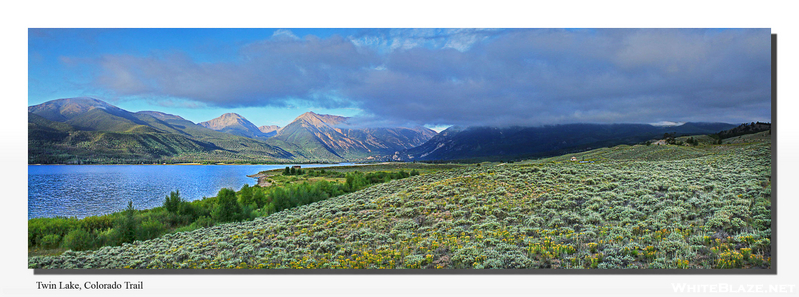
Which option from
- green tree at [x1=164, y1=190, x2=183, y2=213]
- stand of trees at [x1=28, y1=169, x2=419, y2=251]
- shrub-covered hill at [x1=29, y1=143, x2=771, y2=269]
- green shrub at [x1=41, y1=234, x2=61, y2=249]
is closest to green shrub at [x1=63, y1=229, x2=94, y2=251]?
stand of trees at [x1=28, y1=169, x2=419, y2=251]

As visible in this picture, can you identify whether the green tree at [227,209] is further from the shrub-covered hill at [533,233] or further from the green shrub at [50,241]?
the shrub-covered hill at [533,233]

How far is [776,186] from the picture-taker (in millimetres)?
7258

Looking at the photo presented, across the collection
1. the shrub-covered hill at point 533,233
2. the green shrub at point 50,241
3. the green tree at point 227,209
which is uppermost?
the shrub-covered hill at point 533,233

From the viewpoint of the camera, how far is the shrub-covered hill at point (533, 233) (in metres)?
6.13

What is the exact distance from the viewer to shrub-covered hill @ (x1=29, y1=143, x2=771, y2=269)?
613cm

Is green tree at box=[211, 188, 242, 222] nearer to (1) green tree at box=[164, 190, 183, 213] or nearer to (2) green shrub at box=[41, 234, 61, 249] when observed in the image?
(1) green tree at box=[164, 190, 183, 213]

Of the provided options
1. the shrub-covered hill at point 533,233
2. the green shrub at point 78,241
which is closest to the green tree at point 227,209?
the green shrub at point 78,241

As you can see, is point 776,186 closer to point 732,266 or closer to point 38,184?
point 732,266

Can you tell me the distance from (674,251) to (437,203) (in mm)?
6683

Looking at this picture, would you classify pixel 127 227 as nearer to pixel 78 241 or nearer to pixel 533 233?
pixel 78 241

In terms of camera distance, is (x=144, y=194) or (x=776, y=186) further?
(x=144, y=194)

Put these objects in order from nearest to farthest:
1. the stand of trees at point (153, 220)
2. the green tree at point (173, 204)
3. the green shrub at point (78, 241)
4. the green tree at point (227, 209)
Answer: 1. the green shrub at point (78, 241)
2. the stand of trees at point (153, 220)
3. the green tree at point (227, 209)
4. the green tree at point (173, 204)

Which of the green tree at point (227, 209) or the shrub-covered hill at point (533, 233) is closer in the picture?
the shrub-covered hill at point (533, 233)
